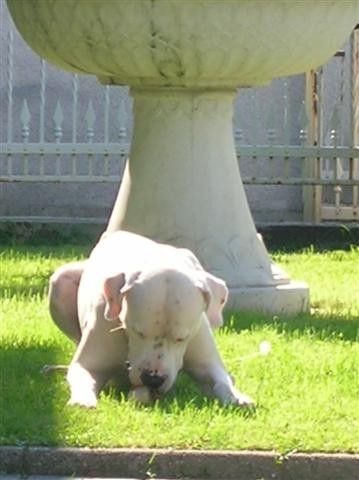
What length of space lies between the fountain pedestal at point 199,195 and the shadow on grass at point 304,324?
23 cm

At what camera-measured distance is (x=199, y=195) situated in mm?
7801

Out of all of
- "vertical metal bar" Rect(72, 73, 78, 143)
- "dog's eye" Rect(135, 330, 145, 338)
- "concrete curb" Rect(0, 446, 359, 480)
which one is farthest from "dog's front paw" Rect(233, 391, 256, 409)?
"vertical metal bar" Rect(72, 73, 78, 143)

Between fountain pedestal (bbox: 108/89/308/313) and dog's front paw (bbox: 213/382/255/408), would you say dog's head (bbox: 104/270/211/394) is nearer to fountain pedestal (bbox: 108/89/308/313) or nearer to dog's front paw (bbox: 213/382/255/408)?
dog's front paw (bbox: 213/382/255/408)

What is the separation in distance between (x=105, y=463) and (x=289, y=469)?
533 mm

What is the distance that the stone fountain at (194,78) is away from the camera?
7.35 metres

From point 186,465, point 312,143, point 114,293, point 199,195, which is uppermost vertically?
point 312,143

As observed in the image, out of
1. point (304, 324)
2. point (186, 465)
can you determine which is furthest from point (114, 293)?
point (304, 324)

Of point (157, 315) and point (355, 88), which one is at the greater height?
point (355, 88)

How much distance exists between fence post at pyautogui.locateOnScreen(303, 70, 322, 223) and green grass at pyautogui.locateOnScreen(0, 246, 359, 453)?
11.6 feet

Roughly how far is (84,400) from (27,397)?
0.27 metres

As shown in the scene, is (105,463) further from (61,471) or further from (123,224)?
(123,224)

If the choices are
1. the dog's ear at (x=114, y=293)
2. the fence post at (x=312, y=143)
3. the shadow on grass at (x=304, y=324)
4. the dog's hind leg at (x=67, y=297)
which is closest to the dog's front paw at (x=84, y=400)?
the dog's ear at (x=114, y=293)

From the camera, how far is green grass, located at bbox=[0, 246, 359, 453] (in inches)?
196

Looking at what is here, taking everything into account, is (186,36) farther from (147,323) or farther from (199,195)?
(147,323)
